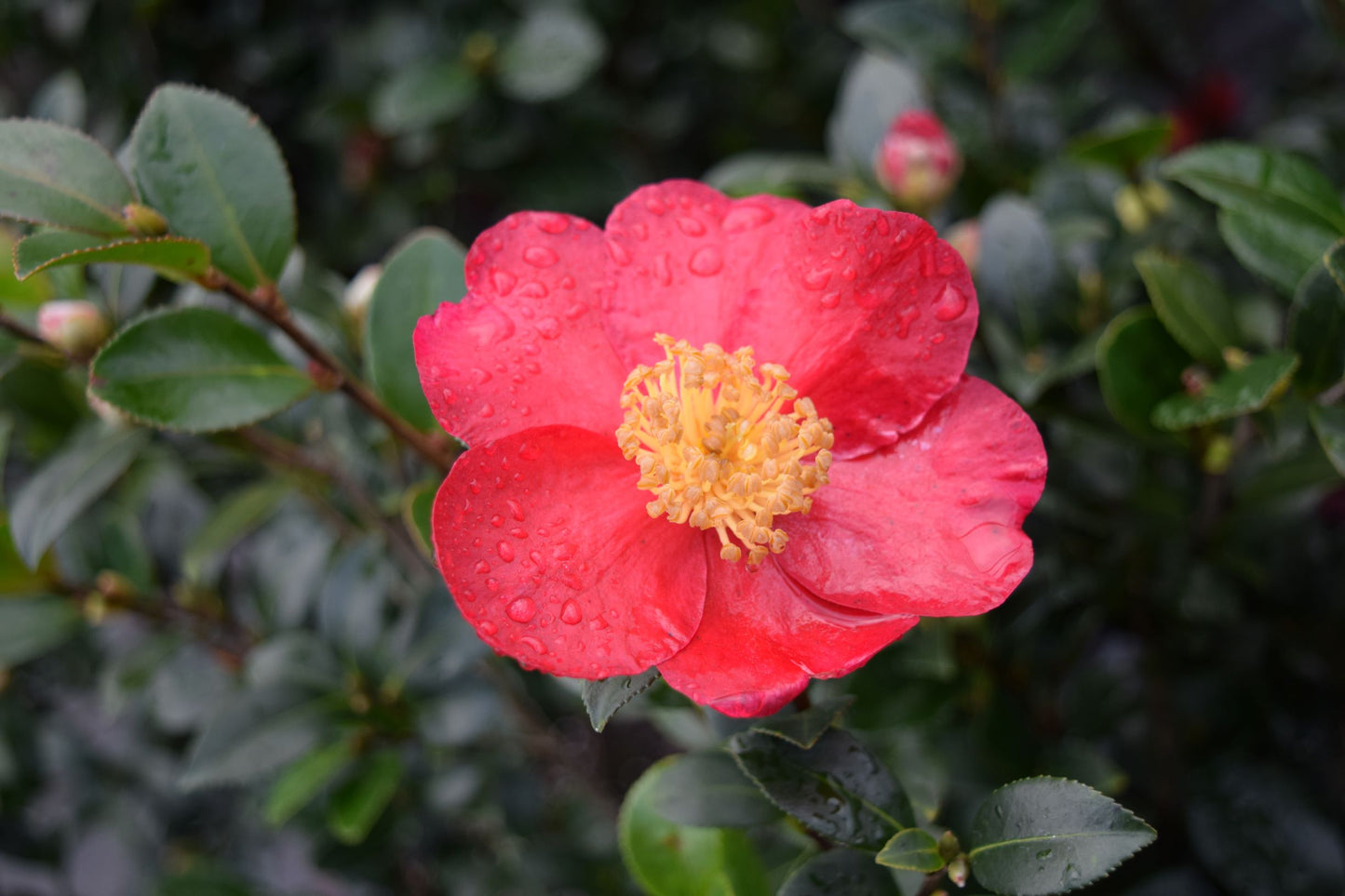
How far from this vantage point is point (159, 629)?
1404 millimetres

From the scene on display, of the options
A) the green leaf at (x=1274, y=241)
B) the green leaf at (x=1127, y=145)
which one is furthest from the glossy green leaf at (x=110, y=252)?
the green leaf at (x=1127, y=145)

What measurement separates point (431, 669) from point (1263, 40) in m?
3.11

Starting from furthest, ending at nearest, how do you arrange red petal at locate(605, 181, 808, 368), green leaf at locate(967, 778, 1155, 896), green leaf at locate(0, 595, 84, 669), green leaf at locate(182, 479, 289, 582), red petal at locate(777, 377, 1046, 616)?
green leaf at locate(182, 479, 289, 582) < green leaf at locate(0, 595, 84, 669) < red petal at locate(605, 181, 808, 368) < red petal at locate(777, 377, 1046, 616) < green leaf at locate(967, 778, 1155, 896)

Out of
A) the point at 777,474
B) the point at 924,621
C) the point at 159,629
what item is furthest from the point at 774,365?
the point at 159,629

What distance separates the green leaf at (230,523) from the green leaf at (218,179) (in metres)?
0.55

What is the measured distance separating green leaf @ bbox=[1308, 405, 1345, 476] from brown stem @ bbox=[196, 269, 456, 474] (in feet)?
2.45

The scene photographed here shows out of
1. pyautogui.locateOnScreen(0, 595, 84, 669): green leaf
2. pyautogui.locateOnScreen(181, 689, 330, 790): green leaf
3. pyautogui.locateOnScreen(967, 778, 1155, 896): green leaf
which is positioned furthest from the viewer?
pyautogui.locateOnScreen(0, 595, 84, 669): green leaf

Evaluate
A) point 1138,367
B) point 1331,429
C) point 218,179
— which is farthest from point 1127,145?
point 218,179

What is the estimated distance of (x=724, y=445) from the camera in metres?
0.81

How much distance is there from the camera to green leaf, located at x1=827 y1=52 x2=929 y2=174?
4.16 ft

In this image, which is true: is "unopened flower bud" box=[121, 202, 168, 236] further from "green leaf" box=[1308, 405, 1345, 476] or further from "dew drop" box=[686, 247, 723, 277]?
"green leaf" box=[1308, 405, 1345, 476]

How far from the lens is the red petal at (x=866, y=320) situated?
72 cm

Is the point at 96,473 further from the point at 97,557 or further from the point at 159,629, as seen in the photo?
the point at 159,629

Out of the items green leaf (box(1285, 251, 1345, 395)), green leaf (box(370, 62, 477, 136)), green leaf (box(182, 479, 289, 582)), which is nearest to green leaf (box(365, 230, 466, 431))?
green leaf (box(182, 479, 289, 582))
